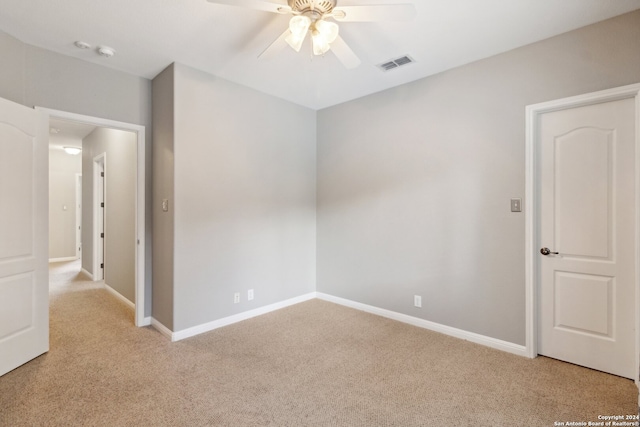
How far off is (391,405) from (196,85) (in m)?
3.32

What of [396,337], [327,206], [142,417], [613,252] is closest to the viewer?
[142,417]

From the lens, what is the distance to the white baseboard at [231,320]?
3.08 m

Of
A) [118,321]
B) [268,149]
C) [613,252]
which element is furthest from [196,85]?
[613,252]

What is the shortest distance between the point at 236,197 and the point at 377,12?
238 centimetres

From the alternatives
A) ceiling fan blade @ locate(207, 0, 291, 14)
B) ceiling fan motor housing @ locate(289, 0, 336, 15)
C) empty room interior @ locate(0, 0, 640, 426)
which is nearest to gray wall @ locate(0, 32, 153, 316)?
empty room interior @ locate(0, 0, 640, 426)

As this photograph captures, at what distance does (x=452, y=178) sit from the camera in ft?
10.3

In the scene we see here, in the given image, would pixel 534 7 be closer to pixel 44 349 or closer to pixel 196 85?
pixel 196 85

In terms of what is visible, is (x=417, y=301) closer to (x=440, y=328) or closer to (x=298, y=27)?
(x=440, y=328)

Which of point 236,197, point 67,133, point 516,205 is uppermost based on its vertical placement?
point 67,133

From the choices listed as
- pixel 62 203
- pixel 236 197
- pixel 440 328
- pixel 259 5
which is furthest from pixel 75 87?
pixel 62 203

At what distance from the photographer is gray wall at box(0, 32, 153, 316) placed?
103 inches

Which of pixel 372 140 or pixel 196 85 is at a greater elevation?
pixel 196 85

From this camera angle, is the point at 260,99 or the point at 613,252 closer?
the point at 613,252

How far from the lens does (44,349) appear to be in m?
2.74
